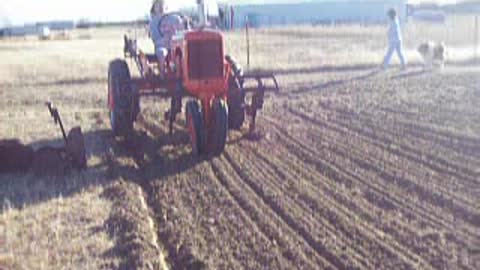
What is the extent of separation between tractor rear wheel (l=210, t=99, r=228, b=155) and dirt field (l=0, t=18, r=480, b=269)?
0.83 ft

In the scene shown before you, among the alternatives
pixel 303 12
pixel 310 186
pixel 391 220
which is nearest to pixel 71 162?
pixel 310 186

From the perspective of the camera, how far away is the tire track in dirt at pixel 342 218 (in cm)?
731

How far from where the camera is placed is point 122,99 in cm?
1230

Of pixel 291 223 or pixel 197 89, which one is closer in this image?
pixel 291 223

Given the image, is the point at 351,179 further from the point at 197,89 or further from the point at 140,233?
the point at 140,233

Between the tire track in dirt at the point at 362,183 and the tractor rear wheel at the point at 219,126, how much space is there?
117 cm

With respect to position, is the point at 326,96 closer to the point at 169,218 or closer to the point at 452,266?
the point at 169,218

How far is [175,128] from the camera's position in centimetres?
1381

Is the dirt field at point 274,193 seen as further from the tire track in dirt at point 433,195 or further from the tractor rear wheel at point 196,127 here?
the tractor rear wheel at point 196,127

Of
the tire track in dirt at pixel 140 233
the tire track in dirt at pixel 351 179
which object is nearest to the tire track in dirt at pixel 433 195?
the tire track in dirt at pixel 351 179

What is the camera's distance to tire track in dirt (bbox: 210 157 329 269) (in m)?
7.27

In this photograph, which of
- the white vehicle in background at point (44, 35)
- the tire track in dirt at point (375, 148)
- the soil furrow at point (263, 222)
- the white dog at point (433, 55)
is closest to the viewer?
the soil furrow at point (263, 222)

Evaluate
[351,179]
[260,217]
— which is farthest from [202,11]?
[260,217]

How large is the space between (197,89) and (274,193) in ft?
9.67
